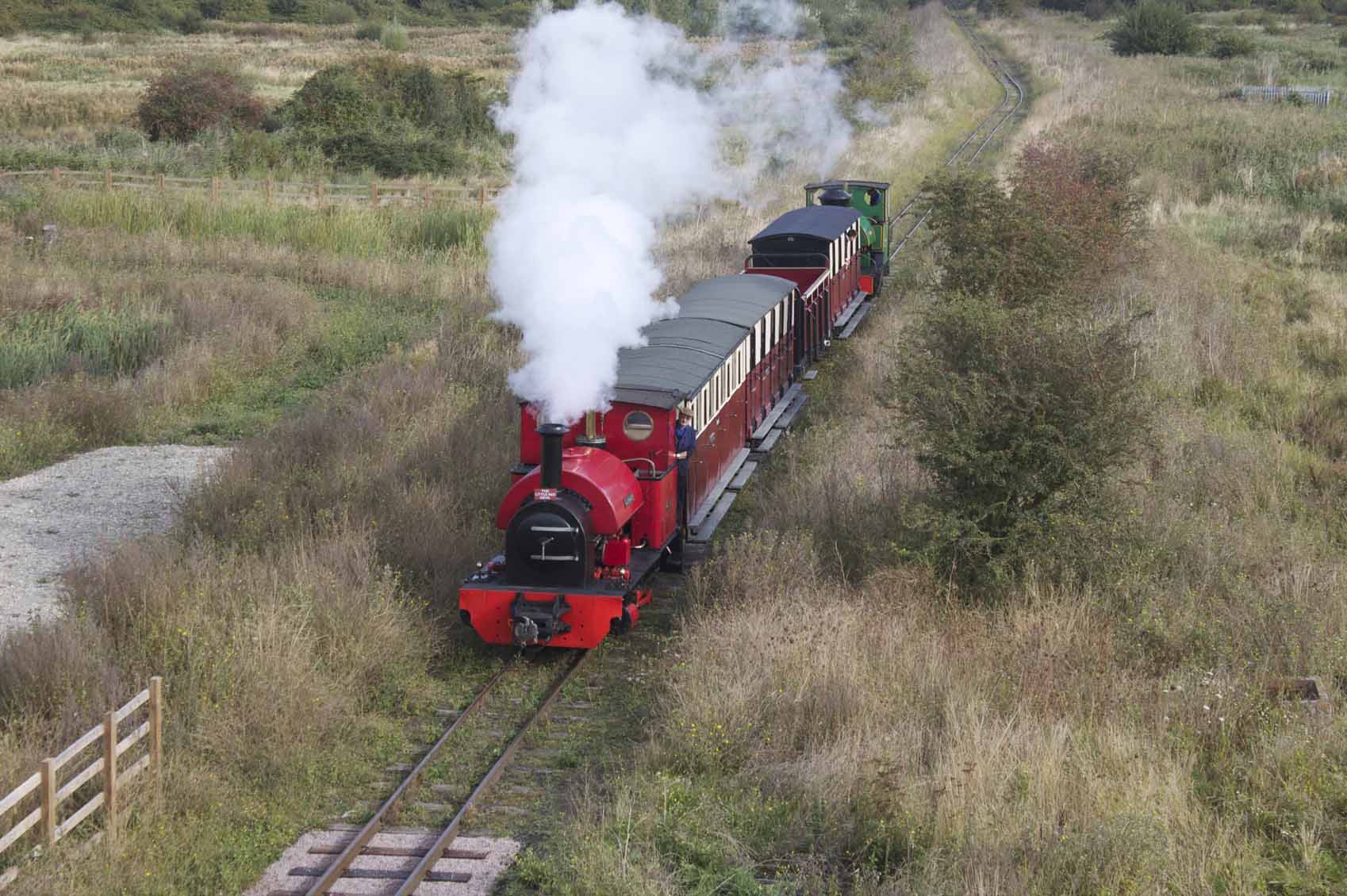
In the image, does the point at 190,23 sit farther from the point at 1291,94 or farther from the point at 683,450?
the point at 683,450

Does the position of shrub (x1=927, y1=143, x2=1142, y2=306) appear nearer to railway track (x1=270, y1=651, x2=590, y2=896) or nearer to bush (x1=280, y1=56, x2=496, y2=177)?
railway track (x1=270, y1=651, x2=590, y2=896)

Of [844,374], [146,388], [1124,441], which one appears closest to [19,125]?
[146,388]

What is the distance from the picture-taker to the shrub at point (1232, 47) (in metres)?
66.9

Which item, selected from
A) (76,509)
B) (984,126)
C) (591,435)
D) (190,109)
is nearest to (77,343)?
(76,509)

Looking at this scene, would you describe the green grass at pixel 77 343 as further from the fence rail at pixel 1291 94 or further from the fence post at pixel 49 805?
the fence rail at pixel 1291 94

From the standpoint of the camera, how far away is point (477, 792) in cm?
938

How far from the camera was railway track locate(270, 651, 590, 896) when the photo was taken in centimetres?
818

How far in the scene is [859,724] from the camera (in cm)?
940

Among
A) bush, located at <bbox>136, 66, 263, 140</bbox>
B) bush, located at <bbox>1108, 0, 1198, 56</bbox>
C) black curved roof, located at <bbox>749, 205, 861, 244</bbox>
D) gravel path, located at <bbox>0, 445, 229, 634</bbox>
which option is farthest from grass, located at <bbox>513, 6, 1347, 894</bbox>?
bush, located at <bbox>1108, 0, 1198, 56</bbox>

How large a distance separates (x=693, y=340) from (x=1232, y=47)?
205ft

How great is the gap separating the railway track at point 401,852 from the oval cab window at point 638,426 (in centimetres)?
346

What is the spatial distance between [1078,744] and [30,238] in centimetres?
2816

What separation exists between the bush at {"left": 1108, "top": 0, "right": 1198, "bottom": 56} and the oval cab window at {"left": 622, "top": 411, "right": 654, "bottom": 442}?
211 feet

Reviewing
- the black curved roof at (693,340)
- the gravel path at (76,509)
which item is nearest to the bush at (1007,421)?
the black curved roof at (693,340)
